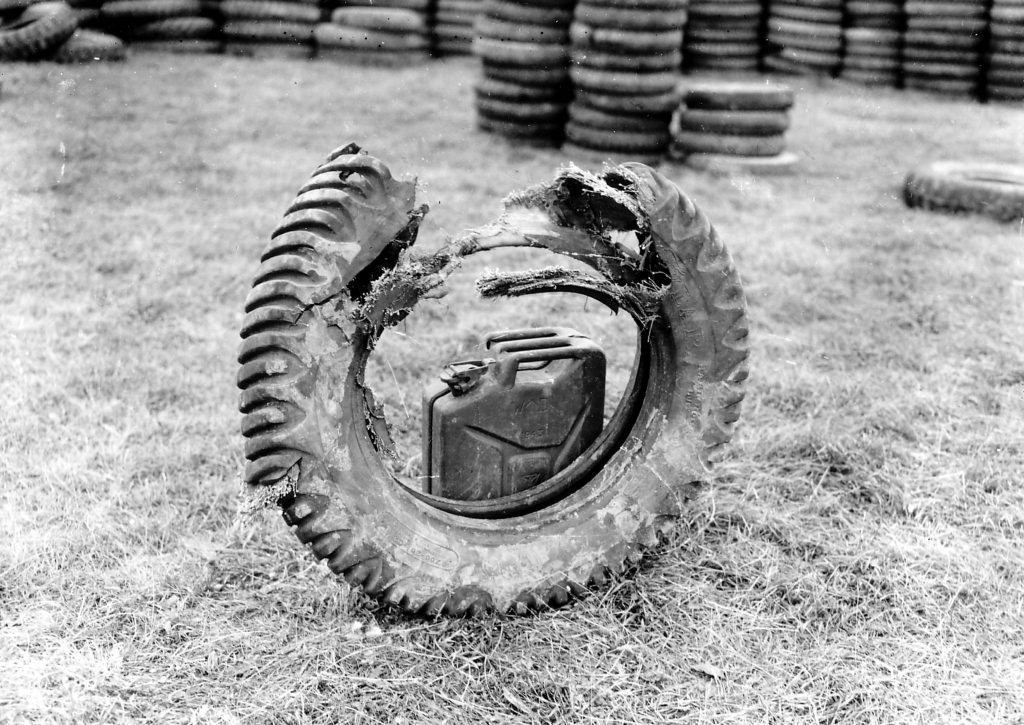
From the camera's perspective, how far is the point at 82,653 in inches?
91.8

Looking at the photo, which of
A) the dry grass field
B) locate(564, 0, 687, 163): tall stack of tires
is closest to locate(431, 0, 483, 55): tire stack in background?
locate(564, 0, 687, 163): tall stack of tires

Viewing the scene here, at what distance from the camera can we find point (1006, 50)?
1051 centimetres

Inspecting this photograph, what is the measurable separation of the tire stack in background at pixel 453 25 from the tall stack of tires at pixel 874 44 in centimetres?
455

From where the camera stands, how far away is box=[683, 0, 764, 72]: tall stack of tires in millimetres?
11297

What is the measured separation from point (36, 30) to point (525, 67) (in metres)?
5.04

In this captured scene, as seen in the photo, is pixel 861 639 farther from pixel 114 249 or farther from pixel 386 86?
pixel 386 86

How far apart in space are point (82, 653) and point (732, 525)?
190cm

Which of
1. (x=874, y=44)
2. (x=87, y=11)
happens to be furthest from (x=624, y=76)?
(x=87, y=11)

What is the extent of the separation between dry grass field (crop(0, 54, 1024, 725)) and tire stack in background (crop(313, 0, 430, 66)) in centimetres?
515

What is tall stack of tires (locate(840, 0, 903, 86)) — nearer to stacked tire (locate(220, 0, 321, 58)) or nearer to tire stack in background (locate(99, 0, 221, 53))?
stacked tire (locate(220, 0, 321, 58))

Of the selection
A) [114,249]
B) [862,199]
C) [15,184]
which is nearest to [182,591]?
[114,249]

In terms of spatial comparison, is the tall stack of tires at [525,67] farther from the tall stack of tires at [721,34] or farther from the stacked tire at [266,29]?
the tall stack of tires at [721,34]

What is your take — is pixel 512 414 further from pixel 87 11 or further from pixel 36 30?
pixel 87 11

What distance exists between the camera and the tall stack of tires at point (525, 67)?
7594 mm
